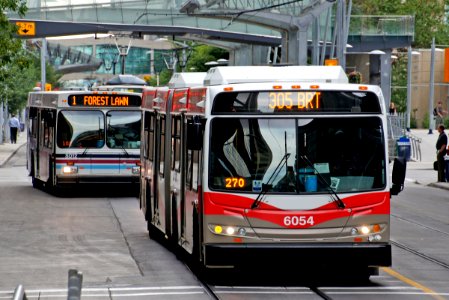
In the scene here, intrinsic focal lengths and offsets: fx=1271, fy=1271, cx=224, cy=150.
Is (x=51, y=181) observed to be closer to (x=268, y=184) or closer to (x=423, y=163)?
(x=268, y=184)

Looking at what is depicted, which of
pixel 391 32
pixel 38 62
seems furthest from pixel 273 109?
pixel 38 62

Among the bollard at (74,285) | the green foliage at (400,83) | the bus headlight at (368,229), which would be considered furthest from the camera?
the green foliage at (400,83)

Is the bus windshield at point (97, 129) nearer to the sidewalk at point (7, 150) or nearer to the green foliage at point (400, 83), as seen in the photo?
the sidewalk at point (7, 150)

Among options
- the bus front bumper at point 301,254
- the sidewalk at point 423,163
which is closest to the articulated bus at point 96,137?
the sidewalk at point 423,163

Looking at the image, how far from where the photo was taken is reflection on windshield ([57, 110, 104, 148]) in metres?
30.4

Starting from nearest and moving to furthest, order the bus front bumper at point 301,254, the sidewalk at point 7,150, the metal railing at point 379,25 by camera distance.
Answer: the bus front bumper at point 301,254, the sidewalk at point 7,150, the metal railing at point 379,25

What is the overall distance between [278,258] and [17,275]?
3.59 meters

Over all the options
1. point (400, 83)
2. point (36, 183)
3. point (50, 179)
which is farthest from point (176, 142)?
point (400, 83)

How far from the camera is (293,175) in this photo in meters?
14.6

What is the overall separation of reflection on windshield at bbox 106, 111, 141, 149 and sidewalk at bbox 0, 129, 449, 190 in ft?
34.4

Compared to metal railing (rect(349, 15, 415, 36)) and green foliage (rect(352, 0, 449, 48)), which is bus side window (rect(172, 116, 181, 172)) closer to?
metal railing (rect(349, 15, 415, 36))

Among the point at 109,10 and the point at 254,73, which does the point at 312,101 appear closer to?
the point at 254,73

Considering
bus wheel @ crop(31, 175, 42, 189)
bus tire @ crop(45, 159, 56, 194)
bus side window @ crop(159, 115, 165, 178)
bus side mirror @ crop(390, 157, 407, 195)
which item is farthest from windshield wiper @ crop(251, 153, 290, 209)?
bus wheel @ crop(31, 175, 42, 189)

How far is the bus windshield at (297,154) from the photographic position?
1461cm
